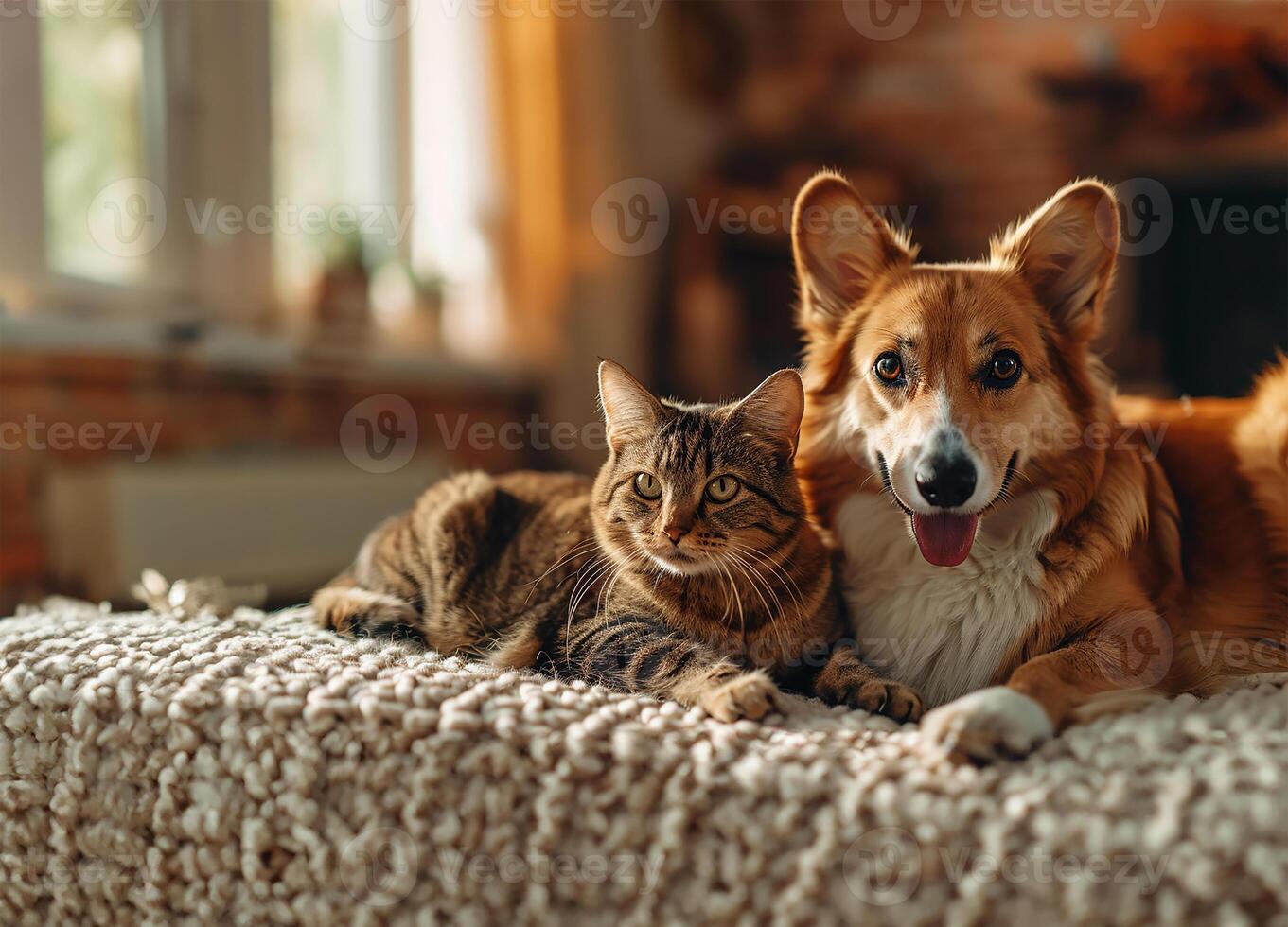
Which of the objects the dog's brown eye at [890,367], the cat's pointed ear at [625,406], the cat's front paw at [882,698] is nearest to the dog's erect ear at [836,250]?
the dog's brown eye at [890,367]

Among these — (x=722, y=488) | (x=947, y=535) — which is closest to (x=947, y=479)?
(x=947, y=535)

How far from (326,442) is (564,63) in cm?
241

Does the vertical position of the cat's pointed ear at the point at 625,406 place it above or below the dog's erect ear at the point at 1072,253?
below

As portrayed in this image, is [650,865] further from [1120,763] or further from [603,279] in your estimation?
[603,279]

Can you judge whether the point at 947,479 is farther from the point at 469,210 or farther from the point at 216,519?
the point at 469,210

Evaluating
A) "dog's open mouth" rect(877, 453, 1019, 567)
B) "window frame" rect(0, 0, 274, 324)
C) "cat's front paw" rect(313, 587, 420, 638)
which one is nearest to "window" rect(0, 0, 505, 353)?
"window frame" rect(0, 0, 274, 324)

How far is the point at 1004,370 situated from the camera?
1.39 metres

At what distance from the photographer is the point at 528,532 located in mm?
1688

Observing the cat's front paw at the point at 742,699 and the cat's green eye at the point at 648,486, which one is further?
the cat's green eye at the point at 648,486

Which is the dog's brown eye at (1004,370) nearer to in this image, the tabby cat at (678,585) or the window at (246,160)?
the tabby cat at (678,585)

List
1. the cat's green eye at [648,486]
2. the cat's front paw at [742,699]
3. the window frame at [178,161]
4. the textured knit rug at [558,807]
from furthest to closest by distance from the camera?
the window frame at [178,161], the cat's green eye at [648,486], the cat's front paw at [742,699], the textured knit rug at [558,807]

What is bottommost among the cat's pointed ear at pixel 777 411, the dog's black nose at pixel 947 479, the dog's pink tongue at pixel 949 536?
the dog's pink tongue at pixel 949 536

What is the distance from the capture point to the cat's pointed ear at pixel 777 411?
1421 millimetres

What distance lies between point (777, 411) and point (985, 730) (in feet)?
1.84
